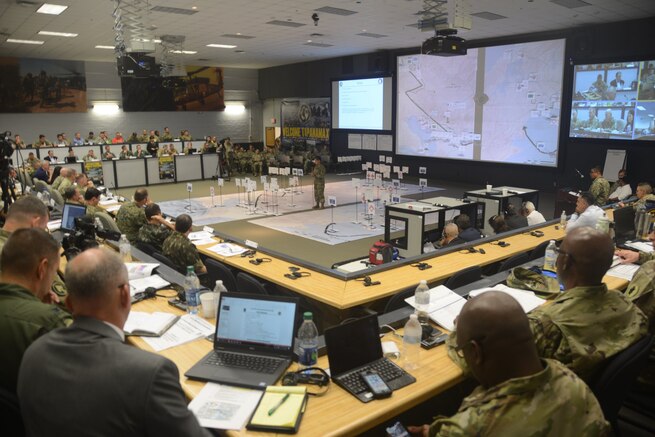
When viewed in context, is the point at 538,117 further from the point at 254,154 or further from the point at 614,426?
the point at 614,426

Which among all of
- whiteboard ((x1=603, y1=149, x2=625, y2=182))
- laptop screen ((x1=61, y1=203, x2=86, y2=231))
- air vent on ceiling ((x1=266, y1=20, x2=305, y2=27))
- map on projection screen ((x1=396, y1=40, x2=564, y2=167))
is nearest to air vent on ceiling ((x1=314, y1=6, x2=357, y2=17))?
air vent on ceiling ((x1=266, y1=20, x2=305, y2=27))

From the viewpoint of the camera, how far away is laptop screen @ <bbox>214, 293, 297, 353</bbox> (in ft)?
7.93

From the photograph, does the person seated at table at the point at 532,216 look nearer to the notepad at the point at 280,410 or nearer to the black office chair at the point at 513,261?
the black office chair at the point at 513,261

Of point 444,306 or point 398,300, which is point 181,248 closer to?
point 398,300

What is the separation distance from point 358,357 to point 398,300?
1235 mm

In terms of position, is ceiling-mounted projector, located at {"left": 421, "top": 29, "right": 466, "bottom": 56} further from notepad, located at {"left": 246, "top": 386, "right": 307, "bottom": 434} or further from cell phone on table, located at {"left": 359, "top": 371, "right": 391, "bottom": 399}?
notepad, located at {"left": 246, "top": 386, "right": 307, "bottom": 434}

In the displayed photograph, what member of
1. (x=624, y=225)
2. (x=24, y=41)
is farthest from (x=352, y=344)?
(x=24, y=41)

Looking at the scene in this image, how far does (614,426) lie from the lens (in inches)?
92.4

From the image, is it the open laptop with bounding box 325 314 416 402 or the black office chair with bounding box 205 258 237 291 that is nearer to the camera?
the open laptop with bounding box 325 314 416 402

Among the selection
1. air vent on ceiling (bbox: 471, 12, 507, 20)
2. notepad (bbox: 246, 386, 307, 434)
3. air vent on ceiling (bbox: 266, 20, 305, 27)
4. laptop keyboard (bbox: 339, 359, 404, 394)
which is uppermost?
air vent on ceiling (bbox: 266, 20, 305, 27)

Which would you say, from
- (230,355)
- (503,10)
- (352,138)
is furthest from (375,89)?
(230,355)

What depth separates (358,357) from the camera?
2344 mm

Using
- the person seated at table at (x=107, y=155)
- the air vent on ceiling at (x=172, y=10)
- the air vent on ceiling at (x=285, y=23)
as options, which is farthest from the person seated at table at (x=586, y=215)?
the person seated at table at (x=107, y=155)

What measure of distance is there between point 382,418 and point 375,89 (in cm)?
1595
